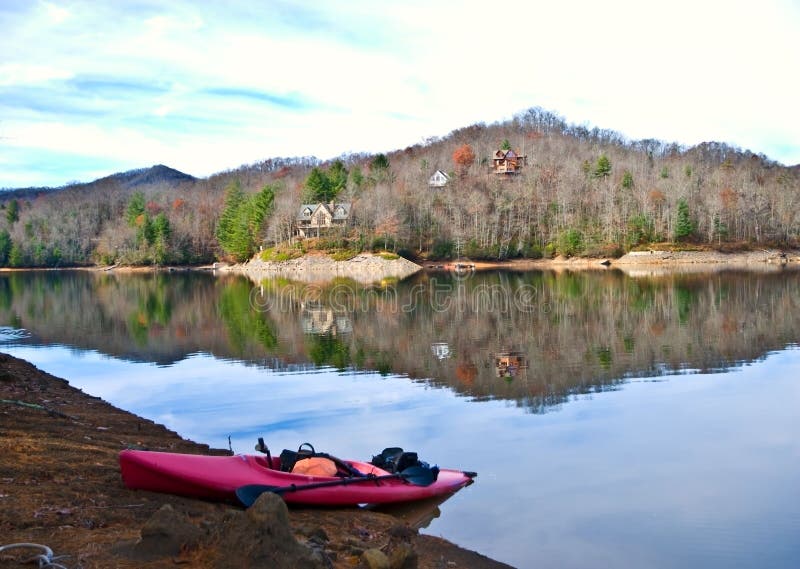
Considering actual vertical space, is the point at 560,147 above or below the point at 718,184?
above

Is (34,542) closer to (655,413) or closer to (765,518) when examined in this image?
(765,518)

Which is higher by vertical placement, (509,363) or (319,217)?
(319,217)

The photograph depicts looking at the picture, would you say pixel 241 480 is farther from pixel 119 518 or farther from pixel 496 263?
pixel 496 263

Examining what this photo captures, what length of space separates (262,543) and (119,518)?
100.0 inches

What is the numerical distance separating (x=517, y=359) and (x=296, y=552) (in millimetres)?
16236

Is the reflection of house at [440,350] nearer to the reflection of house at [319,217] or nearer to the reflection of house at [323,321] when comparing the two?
the reflection of house at [323,321]

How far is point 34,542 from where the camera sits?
606 cm

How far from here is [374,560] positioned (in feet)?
20.8

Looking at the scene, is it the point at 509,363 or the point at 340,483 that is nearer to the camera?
the point at 340,483

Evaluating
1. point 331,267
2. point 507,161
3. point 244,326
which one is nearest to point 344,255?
point 331,267

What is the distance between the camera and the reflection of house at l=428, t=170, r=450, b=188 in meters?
110

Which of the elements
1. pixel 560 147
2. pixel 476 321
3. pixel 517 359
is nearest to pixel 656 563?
pixel 517 359

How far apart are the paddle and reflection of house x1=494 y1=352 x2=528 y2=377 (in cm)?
950

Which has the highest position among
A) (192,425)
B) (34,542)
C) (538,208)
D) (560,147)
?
(560,147)
